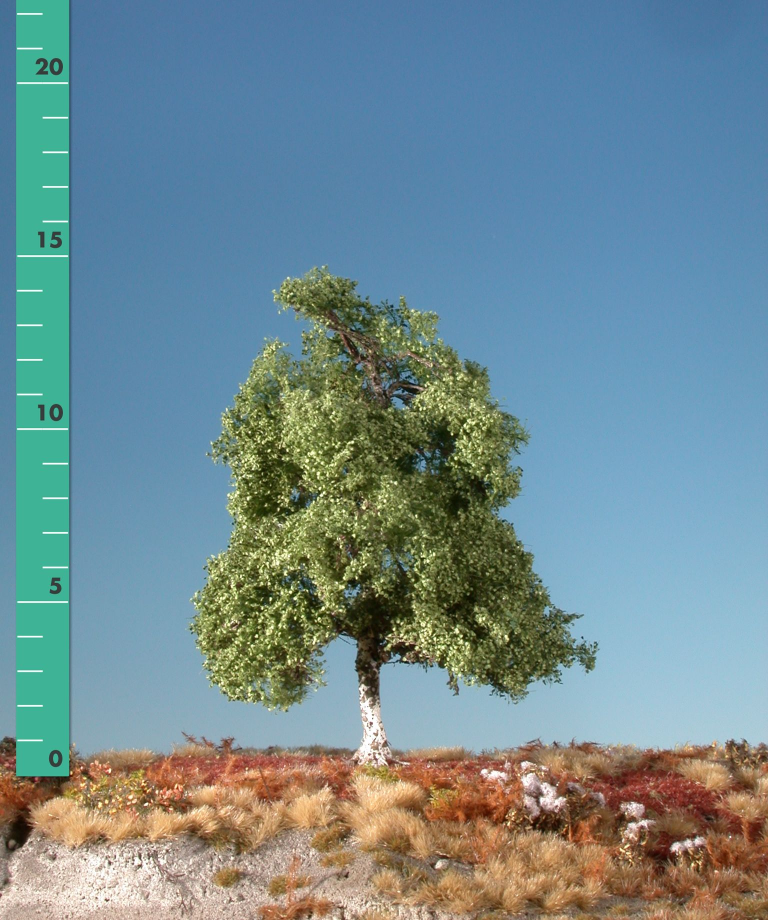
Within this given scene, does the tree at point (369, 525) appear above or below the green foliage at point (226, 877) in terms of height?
above

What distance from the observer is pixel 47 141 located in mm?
17703

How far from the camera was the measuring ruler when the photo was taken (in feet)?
53.6

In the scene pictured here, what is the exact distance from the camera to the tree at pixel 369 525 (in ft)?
67.9

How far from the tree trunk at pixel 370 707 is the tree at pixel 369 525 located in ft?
0.12

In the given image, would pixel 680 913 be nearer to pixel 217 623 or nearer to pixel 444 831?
pixel 444 831

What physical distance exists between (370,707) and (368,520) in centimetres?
536

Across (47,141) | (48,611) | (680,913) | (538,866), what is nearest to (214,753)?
(48,611)

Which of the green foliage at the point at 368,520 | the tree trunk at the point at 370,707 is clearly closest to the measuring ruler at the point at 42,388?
the green foliage at the point at 368,520

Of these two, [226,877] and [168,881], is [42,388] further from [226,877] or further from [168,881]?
[226,877]

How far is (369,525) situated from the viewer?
66.6 feet

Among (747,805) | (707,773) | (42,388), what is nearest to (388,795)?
(747,805)

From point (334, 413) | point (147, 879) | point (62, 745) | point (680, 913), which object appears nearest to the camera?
point (680, 913)

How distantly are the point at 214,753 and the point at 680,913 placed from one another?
1388 cm

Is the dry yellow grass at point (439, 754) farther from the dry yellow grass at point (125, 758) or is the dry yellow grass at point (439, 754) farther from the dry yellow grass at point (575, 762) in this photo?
the dry yellow grass at point (125, 758)
